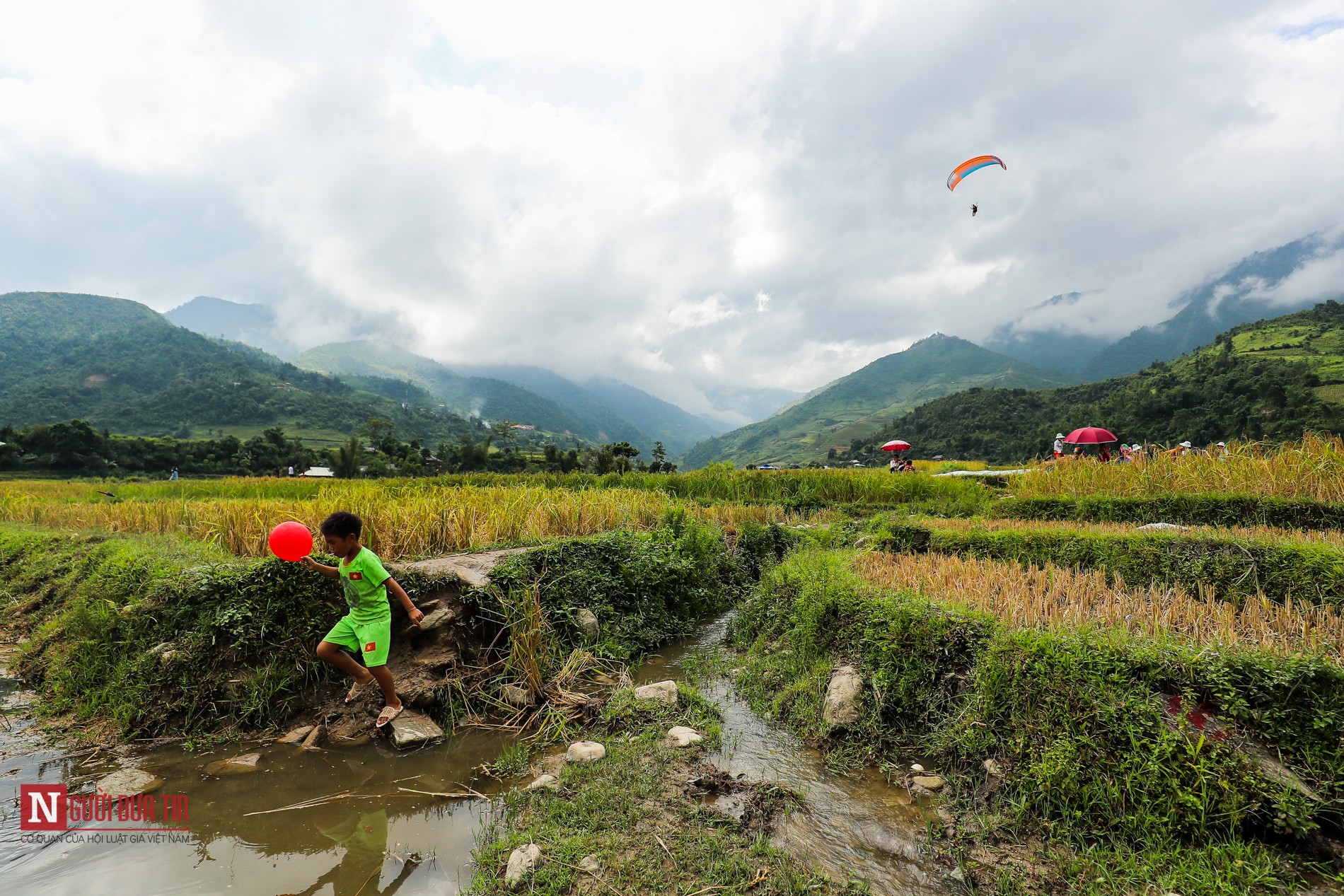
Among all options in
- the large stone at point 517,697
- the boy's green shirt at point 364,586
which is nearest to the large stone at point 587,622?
the large stone at point 517,697

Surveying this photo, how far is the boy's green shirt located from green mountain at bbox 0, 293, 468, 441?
9441 cm

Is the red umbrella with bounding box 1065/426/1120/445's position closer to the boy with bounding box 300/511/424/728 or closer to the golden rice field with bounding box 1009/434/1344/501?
the golden rice field with bounding box 1009/434/1344/501

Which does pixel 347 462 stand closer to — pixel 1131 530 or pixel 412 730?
pixel 412 730

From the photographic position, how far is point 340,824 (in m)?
3.60

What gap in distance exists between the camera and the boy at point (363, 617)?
458 centimetres

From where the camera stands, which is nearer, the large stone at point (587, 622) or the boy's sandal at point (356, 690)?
the boy's sandal at point (356, 690)

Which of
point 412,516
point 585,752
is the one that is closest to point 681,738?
point 585,752

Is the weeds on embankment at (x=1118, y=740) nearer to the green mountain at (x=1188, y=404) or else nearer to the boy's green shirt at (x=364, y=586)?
the boy's green shirt at (x=364, y=586)

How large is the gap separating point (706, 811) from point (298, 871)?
247 cm

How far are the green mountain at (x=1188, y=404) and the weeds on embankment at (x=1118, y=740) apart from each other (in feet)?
128

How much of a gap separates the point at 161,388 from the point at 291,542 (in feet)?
449

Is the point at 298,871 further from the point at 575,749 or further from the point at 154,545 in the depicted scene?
the point at 154,545

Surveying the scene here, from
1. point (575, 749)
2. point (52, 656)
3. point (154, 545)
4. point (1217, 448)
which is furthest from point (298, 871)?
point (1217, 448)

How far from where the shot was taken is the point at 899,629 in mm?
4688
